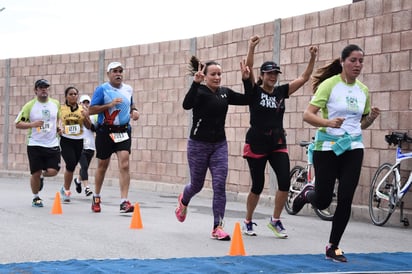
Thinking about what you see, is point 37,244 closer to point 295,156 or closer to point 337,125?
point 337,125

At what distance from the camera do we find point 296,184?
517 inches

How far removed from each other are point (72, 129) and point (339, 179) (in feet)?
22.6

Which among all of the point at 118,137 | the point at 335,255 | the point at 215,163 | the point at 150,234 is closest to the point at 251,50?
the point at 215,163

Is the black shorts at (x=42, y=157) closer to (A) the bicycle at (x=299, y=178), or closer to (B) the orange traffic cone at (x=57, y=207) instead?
(B) the orange traffic cone at (x=57, y=207)

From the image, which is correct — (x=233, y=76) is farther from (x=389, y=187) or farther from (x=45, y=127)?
(x=389, y=187)

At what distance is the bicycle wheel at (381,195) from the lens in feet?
37.1

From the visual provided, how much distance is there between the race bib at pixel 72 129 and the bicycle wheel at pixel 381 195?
476 centimetres

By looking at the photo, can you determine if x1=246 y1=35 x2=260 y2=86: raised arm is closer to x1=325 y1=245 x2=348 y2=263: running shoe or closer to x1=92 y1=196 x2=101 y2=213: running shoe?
x1=325 y1=245 x2=348 y2=263: running shoe

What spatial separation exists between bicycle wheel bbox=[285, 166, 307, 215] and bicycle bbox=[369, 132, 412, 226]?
56.8 inches

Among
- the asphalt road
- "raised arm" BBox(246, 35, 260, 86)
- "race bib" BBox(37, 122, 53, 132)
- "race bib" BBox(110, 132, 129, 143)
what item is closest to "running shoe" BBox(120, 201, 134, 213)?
the asphalt road

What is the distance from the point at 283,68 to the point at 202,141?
571cm

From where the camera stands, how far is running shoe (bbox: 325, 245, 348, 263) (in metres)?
7.31

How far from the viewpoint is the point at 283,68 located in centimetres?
1437

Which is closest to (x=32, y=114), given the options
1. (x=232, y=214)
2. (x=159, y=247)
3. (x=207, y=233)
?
(x=232, y=214)
